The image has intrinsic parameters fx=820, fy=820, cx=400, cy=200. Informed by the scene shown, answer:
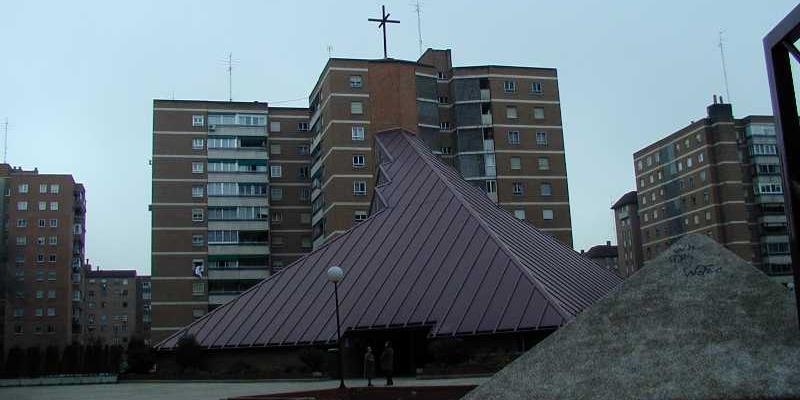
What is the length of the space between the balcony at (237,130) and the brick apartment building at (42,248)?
3191 cm

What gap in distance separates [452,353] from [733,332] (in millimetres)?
16699

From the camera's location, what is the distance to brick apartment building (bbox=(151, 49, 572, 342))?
215ft

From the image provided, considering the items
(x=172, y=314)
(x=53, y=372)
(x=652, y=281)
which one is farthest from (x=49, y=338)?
(x=652, y=281)

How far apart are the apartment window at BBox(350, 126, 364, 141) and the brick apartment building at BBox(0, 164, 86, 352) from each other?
173 feet

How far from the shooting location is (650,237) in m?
109

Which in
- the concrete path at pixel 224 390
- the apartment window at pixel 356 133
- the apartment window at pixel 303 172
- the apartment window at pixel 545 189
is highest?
the apartment window at pixel 303 172

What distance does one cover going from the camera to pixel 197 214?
258 ft

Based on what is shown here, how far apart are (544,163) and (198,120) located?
33764 mm

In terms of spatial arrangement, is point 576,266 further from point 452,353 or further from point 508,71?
point 508,71

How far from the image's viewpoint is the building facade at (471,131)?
65.6m

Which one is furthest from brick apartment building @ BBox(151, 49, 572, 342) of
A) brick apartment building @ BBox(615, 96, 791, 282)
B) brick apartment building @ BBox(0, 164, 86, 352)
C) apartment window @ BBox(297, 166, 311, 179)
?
brick apartment building @ BBox(0, 164, 86, 352)

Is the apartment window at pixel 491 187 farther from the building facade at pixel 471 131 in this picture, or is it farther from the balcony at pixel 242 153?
the balcony at pixel 242 153

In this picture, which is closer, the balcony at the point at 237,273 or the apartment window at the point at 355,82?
the apartment window at the point at 355,82

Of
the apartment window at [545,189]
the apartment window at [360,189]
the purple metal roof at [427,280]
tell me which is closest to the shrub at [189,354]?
the purple metal roof at [427,280]
